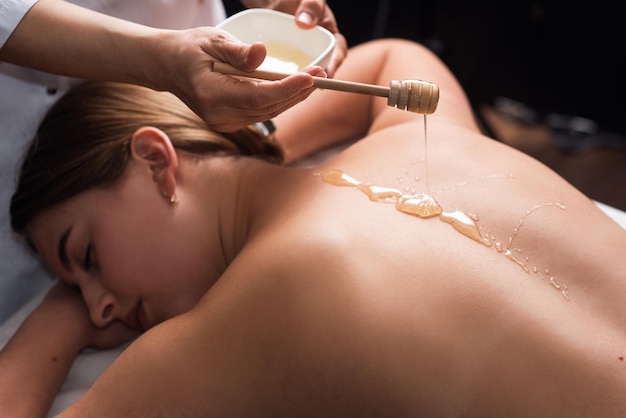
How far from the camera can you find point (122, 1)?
141 centimetres

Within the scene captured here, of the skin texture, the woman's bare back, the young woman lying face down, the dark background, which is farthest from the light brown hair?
the dark background

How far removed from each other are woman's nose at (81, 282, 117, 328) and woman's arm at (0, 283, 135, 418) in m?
0.10

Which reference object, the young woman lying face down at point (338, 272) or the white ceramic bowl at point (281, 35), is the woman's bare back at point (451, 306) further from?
the white ceramic bowl at point (281, 35)

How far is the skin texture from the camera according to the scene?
87cm

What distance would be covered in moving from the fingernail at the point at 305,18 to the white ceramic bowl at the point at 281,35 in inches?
0.9

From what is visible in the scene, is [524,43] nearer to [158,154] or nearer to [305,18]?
[305,18]

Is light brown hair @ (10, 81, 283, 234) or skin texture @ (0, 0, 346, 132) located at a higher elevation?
skin texture @ (0, 0, 346, 132)

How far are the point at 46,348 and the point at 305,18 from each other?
2.50 ft

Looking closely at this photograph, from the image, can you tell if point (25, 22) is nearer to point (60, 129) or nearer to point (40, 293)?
point (60, 129)

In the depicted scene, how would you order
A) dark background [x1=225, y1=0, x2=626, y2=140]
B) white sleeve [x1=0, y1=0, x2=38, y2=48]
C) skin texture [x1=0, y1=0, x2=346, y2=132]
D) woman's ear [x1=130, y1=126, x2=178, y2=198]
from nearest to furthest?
skin texture [x1=0, y1=0, x2=346, y2=132] → white sleeve [x1=0, y1=0, x2=38, y2=48] → woman's ear [x1=130, y1=126, x2=178, y2=198] → dark background [x1=225, y1=0, x2=626, y2=140]

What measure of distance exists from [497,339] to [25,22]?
0.83m

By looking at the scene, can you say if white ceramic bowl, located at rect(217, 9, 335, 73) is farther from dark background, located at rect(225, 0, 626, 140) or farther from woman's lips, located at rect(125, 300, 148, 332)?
dark background, located at rect(225, 0, 626, 140)

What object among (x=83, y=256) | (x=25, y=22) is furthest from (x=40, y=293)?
(x=25, y=22)

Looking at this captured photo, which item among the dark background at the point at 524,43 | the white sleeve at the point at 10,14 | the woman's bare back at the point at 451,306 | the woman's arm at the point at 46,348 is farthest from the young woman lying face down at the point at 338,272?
the dark background at the point at 524,43
